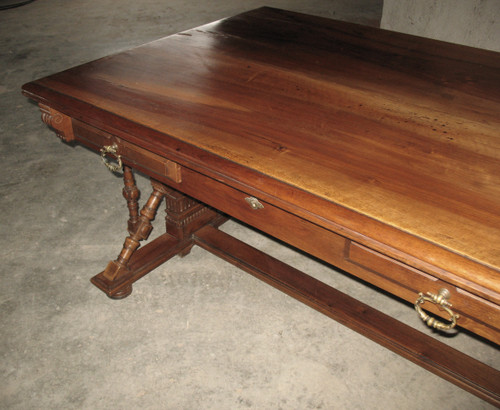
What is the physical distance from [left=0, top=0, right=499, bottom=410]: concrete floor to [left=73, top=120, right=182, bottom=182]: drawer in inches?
29.5

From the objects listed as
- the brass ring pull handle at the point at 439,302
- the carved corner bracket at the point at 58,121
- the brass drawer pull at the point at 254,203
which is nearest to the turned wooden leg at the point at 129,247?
the carved corner bracket at the point at 58,121

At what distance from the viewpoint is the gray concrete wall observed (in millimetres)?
3391

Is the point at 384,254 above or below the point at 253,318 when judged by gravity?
above

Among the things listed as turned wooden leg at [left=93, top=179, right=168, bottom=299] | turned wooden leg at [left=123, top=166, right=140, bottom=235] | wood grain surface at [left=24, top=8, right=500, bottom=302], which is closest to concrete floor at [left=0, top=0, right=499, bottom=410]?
turned wooden leg at [left=93, top=179, right=168, bottom=299]

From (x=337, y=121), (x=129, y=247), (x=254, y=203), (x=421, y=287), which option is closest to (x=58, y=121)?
(x=129, y=247)

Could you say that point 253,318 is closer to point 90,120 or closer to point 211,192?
point 211,192

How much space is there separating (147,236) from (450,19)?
2.99m

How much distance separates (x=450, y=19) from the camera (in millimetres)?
3727

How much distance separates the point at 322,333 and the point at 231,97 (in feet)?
3.30

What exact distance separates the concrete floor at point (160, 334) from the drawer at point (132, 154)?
0.75m

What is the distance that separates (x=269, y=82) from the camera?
67.2 inches

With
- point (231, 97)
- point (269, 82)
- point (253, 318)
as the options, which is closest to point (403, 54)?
point (269, 82)

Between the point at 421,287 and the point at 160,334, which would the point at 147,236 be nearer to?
the point at 160,334

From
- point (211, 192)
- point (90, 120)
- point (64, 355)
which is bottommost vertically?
point (64, 355)
